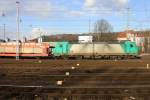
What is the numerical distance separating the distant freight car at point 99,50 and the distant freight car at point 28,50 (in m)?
2.44

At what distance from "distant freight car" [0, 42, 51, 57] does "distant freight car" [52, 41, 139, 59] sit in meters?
2.44

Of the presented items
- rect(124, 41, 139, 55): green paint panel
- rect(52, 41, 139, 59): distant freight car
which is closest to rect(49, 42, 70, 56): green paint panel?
rect(52, 41, 139, 59): distant freight car

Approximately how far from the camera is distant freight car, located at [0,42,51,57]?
70625mm

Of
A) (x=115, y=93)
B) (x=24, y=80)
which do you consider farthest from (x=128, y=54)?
(x=115, y=93)

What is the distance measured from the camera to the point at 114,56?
225 feet

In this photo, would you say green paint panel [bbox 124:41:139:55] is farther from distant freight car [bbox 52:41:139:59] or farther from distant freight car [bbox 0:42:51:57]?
distant freight car [bbox 0:42:51:57]

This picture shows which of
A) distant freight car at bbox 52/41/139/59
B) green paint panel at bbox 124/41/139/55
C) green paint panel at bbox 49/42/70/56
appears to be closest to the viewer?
green paint panel at bbox 124/41/139/55

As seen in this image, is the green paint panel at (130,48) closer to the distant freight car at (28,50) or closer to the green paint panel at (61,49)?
the green paint panel at (61,49)

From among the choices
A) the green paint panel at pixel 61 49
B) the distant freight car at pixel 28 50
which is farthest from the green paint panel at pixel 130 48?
the distant freight car at pixel 28 50

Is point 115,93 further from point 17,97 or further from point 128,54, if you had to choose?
point 128,54

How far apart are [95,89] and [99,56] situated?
168ft

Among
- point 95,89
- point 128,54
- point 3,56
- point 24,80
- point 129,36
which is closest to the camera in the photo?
point 95,89

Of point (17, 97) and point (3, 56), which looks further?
point (3, 56)

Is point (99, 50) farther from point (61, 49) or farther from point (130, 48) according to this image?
point (61, 49)
